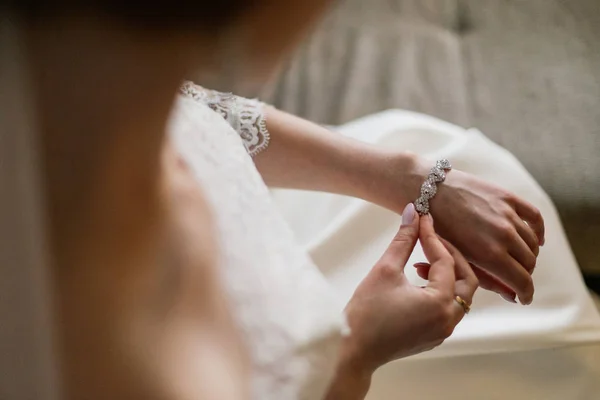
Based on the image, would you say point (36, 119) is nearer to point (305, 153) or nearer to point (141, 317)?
point (141, 317)

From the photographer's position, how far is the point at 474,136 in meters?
0.87

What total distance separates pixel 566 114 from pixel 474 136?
24cm

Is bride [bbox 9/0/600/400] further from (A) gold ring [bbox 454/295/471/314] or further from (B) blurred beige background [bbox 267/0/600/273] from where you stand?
(B) blurred beige background [bbox 267/0/600/273]

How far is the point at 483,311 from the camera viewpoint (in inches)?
30.0

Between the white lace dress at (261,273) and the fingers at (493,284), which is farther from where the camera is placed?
the fingers at (493,284)

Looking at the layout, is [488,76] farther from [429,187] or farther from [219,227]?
[219,227]

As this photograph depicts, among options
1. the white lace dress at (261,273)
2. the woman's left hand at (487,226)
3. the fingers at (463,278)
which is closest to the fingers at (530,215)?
the woman's left hand at (487,226)

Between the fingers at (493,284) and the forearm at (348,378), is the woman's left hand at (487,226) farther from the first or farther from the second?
the forearm at (348,378)

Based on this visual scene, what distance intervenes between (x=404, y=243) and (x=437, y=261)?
0.12ft

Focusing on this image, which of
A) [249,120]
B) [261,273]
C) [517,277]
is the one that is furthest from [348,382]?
[249,120]

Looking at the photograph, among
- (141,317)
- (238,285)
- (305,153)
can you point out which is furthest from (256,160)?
(141,317)

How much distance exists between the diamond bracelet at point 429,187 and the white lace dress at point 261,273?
181 millimetres

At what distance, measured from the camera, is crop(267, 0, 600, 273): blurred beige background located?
3.06 feet

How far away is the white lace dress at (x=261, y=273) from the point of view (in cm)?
51
